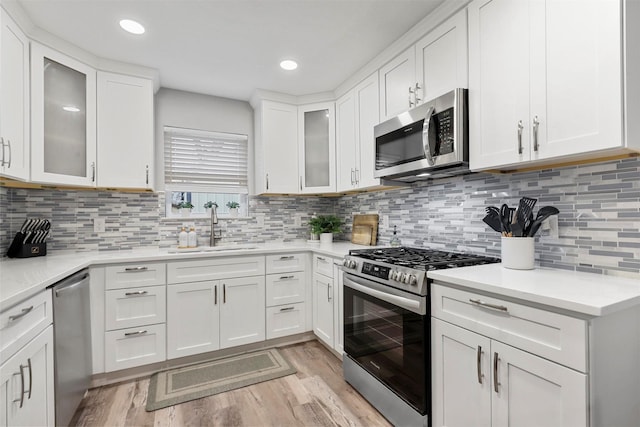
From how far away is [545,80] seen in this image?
1.38m

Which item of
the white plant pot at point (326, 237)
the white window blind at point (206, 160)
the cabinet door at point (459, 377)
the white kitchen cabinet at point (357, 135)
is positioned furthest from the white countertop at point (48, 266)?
the cabinet door at point (459, 377)

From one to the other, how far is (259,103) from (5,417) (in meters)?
2.77

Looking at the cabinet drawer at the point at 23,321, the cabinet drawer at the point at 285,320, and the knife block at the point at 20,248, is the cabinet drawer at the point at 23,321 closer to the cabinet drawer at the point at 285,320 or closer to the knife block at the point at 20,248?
the knife block at the point at 20,248

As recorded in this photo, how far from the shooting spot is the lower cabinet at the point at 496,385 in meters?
1.06

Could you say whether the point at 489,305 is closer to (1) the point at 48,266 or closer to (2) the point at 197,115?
(1) the point at 48,266

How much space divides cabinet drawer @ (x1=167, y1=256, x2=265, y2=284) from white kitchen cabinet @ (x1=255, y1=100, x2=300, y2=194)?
30.7 inches

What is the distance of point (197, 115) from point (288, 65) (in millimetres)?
1166

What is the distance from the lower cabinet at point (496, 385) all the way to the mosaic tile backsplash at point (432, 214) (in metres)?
0.66

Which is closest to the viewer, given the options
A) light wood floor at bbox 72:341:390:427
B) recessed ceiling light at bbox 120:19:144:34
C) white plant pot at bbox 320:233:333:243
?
light wood floor at bbox 72:341:390:427

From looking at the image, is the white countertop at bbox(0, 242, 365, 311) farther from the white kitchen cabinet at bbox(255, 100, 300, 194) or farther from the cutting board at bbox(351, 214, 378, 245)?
the white kitchen cabinet at bbox(255, 100, 300, 194)

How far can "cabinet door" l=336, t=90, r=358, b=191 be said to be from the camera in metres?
2.79

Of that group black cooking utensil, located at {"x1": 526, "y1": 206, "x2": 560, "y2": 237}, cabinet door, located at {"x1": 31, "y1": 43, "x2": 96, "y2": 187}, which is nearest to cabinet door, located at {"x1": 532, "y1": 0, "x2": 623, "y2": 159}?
black cooking utensil, located at {"x1": 526, "y1": 206, "x2": 560, "y2": 237}

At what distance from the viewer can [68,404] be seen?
1.69 metres

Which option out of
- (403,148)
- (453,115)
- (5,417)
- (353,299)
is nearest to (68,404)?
(5,417)
